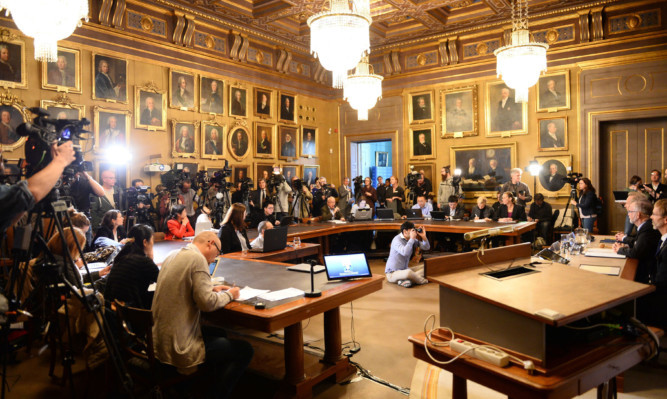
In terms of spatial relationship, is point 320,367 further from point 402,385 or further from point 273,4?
point 273,4

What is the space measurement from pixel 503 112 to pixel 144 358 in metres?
10.5

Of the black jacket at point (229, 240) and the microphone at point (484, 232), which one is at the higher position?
the microphone at point (484, 232)

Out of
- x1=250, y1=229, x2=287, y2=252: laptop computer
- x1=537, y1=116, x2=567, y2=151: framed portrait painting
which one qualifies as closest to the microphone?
x1=250, y1=229, x2=287, y2=252: laptop computer

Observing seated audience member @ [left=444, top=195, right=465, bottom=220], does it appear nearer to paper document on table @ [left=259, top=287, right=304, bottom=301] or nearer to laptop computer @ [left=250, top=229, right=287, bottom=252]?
laptop computer @ [left=250, top=229, right=287, bottom=252]

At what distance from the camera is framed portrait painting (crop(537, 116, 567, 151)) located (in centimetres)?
1047

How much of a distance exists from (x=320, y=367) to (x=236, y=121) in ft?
26.9

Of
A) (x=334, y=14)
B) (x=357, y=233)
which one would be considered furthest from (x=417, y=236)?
(x=334, y=14)

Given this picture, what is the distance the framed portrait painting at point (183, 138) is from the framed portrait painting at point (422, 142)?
5.88 m

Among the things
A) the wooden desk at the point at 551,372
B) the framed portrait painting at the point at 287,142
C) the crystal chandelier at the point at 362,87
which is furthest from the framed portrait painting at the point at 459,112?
the wooden desk at the point at 551,372

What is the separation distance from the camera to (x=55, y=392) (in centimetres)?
352

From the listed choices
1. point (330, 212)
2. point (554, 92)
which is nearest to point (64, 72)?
point (330, 212)

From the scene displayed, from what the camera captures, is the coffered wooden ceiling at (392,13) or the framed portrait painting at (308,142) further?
the framed portrait painting at (308,142)

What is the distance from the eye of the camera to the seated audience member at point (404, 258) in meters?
6.85

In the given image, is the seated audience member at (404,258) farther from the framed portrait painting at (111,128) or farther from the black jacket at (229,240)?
the framed portrait painting at (111,128)
